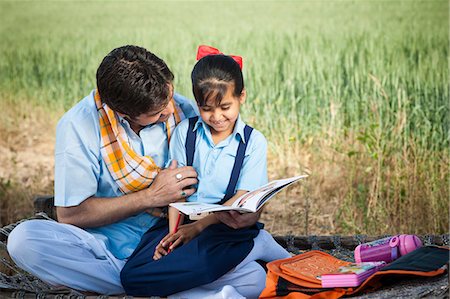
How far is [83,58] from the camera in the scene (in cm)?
987

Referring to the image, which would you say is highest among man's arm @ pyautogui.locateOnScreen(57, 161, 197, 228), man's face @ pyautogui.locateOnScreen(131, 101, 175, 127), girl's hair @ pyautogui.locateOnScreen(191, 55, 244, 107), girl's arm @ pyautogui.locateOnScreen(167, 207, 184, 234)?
girl's hair @ pyautogui.locateOnScreen(191, 55, 244, 107)

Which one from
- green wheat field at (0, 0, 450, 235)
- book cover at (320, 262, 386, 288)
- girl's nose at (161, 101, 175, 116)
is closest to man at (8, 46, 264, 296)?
girl's nose at (161, 101, 175, 116)

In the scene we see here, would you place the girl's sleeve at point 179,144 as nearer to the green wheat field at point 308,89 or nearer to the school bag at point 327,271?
the school bag at point 327,271

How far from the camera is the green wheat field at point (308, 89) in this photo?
22.4 ft

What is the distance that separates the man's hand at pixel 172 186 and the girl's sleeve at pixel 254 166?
0.22 meters

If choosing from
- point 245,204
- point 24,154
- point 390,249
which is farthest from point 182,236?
point 24,154

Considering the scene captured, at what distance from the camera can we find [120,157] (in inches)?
157

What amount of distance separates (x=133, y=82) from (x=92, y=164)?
464 mm

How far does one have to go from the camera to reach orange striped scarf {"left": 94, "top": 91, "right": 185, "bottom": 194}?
3.98 metres

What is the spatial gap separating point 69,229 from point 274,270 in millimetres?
931

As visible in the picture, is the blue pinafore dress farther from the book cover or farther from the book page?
the book cover

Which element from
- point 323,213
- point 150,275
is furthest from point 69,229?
point 323,213

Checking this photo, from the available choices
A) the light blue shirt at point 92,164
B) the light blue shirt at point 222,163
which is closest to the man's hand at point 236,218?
the light blue shirt at point 222,163

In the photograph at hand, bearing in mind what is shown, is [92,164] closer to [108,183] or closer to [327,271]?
[108,183]
